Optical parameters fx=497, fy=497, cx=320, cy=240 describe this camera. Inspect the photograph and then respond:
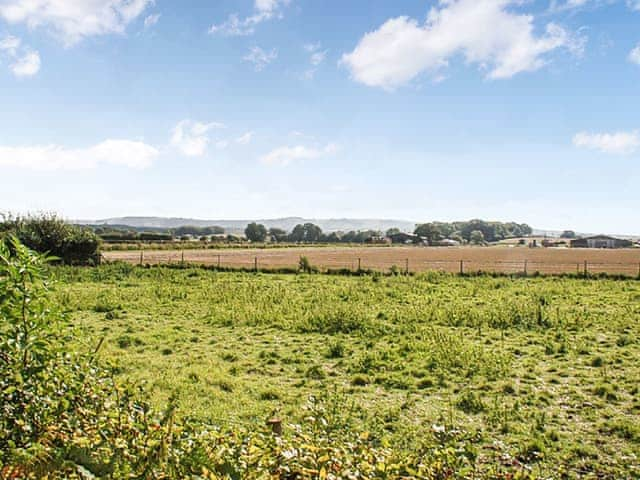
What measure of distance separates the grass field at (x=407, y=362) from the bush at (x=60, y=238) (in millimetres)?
14442

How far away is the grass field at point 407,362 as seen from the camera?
6.30 m

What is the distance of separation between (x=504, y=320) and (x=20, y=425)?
43.0 ft

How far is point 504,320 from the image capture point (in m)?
14.0

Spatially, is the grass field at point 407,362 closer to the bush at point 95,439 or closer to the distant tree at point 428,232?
the bush at point 95,439

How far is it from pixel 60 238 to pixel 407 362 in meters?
29.2

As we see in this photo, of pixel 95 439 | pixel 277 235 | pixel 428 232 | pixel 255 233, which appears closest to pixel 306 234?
pixel 277 235

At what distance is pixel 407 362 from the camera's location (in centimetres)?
973

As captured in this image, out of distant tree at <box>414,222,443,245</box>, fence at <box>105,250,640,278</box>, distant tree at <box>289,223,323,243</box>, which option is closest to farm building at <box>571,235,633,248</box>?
distant tree at <box>414,222,443,245</box>

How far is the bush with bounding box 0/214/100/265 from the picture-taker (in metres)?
31.5

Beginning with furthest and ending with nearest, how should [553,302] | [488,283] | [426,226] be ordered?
[426,226] → [488,283] → [553,302]

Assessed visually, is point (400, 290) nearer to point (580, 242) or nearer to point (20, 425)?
point (20, 425)

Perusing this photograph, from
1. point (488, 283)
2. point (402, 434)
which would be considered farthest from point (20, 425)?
point (488, 283)

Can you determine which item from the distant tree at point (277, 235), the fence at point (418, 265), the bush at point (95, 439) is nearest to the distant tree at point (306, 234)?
the distant tree at point (277, 235)

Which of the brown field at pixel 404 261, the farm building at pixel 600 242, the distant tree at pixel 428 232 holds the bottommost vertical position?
the brown field at pixel 404 261
